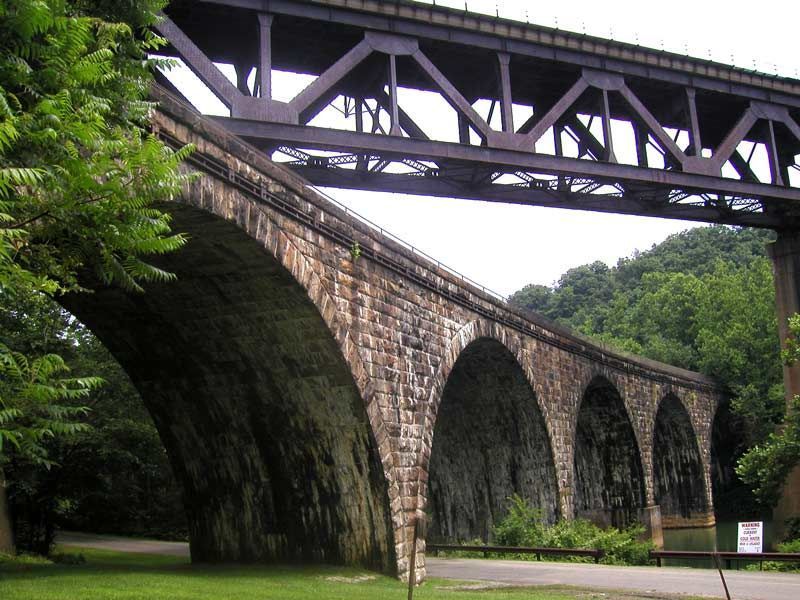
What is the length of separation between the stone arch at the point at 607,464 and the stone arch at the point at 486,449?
927 centimetres

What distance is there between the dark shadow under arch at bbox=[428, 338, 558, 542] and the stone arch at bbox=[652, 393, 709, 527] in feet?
70.1

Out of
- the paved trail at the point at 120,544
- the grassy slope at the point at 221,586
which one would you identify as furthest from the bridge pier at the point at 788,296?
the paved trail at the point at 120,544

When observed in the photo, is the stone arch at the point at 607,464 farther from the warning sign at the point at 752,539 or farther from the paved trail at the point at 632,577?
the warning sign at the point at 752,539

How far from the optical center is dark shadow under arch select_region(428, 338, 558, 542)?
28.1 m

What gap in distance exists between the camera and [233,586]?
13.7m

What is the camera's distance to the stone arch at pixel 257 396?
15.6 metres

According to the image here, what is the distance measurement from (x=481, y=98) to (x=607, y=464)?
70.9ft

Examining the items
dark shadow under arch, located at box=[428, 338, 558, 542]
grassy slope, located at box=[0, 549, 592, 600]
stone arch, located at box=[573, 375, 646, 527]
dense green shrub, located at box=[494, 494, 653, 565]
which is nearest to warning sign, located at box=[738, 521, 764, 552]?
grassy slope, located at box=[0, 549, 592, 600]

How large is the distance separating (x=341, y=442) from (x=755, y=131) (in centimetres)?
1614

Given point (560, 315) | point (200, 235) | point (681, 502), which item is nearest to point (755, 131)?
point (200, 235)

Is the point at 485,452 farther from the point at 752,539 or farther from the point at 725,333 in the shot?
the point at 725,333

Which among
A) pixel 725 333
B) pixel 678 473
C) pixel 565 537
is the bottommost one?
pixel 565 537

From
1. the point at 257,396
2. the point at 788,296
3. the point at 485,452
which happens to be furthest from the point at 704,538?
the point at 257,396

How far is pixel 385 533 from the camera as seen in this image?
677 inches
